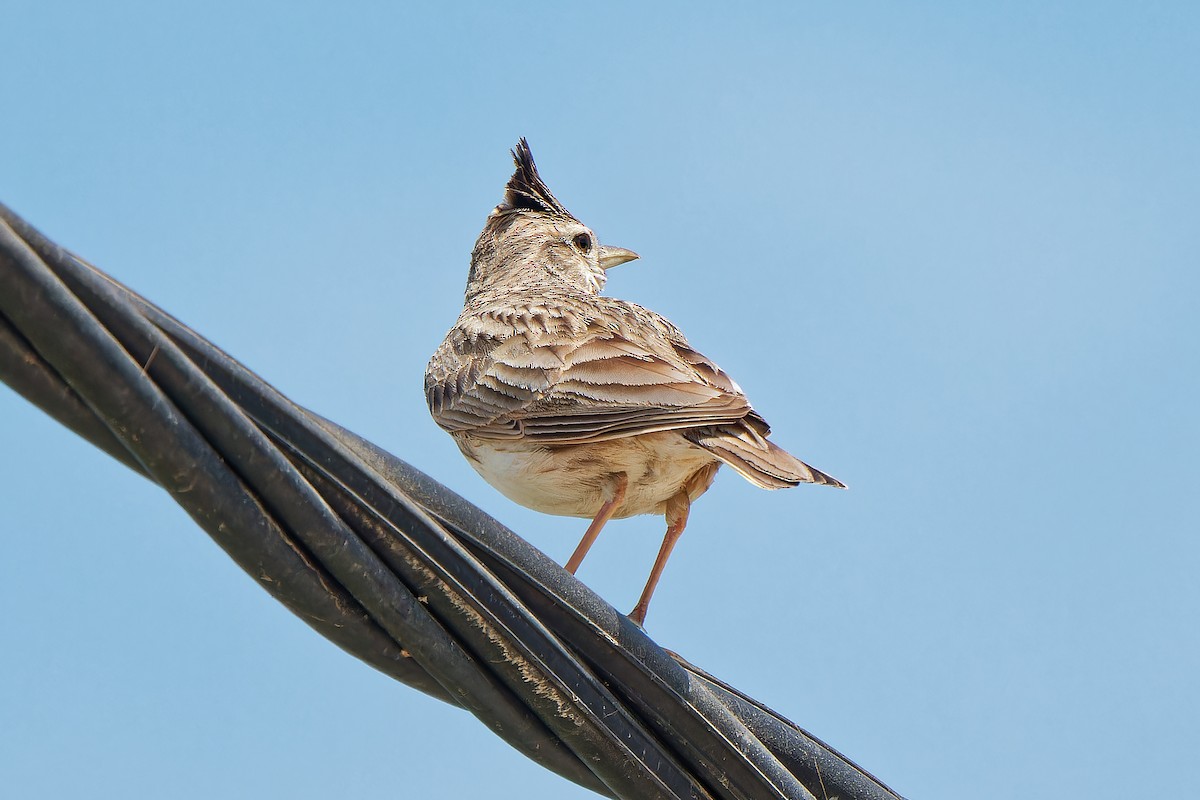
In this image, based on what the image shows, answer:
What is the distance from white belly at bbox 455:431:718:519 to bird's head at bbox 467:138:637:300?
307 cm

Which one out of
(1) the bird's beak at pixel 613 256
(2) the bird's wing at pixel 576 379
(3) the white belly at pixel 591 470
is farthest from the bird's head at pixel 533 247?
(3) the white belly at pixel 591 470

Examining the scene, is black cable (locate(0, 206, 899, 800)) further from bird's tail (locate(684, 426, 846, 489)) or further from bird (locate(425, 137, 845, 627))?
bird (locate(425, 137, 845, 627))

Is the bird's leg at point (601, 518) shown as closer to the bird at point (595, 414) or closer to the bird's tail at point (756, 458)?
the bird at point (595, 414)

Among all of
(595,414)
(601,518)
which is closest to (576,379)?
(595,414)

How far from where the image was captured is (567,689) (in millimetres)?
3693

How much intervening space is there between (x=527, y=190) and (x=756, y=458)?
5.76 meters

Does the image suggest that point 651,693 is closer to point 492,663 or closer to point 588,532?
point 492,663

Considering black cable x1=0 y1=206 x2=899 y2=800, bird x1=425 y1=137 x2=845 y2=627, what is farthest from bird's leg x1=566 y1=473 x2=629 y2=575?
black cable x1=0 y1=206 x2=899 y2=800

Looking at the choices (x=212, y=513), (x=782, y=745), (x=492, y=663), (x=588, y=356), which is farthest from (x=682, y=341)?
(x=212, y=513)

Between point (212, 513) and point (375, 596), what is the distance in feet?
1.68

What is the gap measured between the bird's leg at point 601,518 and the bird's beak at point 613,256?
408 cm

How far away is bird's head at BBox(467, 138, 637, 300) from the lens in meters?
10.5

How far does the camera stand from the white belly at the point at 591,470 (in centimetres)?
657

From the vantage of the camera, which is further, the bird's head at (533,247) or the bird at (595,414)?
the bird's head at (533,247)
